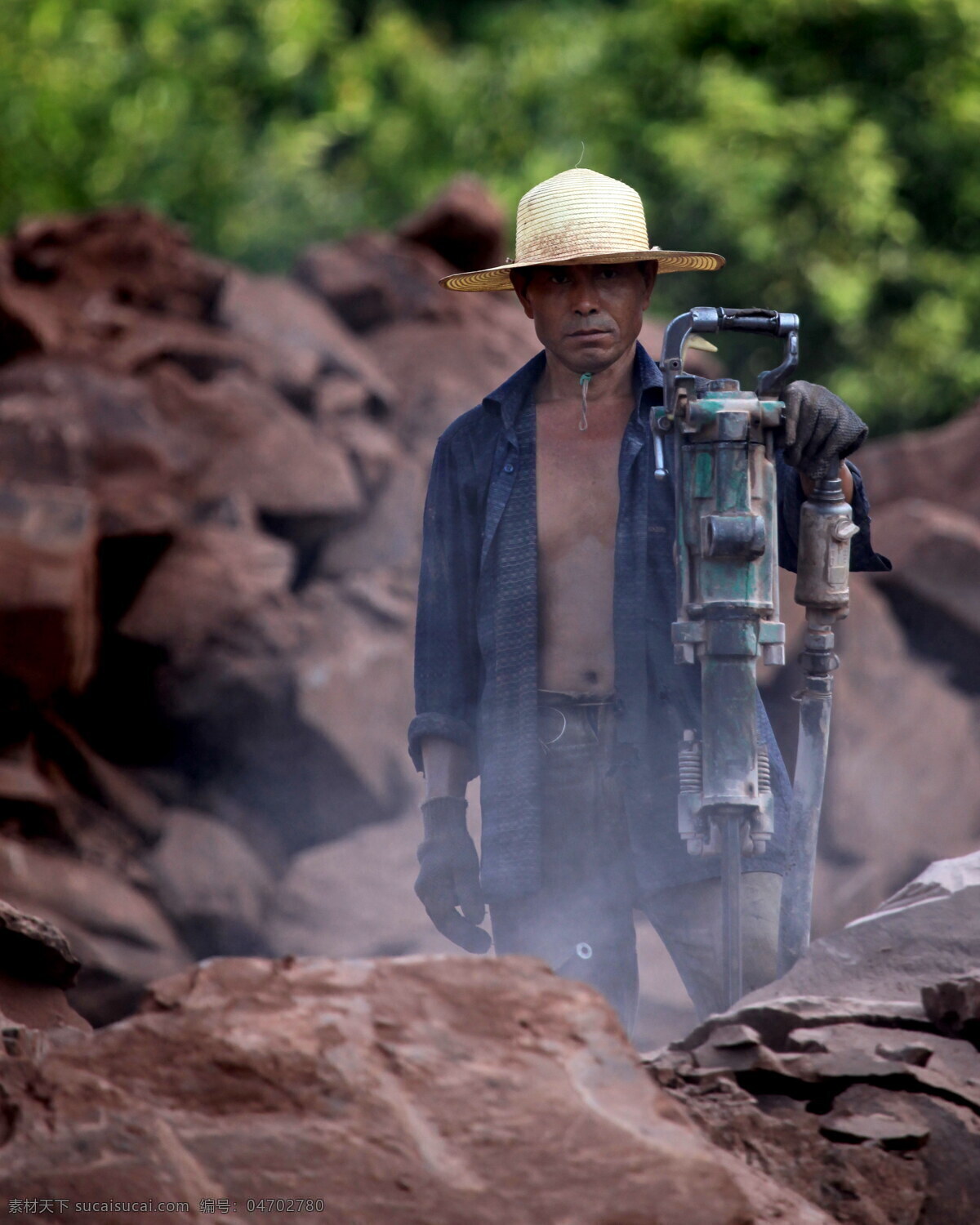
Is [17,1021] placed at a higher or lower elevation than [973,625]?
lower

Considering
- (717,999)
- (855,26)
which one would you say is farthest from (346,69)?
(717,999)

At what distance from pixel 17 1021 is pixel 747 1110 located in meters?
1.32

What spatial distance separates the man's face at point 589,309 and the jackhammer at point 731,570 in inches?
5.5

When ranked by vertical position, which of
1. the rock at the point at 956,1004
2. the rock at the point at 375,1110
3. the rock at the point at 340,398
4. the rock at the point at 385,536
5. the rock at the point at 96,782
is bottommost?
the rock at the point at 375,1110

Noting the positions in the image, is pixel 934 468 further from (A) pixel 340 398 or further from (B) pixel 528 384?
(B) pixel 528 384

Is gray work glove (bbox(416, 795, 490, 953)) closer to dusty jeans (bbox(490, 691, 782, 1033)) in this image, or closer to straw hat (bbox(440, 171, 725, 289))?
dusty jeans (bbox(490, 691, 782, 1033))

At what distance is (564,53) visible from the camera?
1212 cm

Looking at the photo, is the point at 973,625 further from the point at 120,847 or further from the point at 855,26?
the point at 855,26

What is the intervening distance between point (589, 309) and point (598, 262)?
0.09m

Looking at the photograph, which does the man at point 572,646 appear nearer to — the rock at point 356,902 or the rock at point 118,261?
the rock at point 356,902

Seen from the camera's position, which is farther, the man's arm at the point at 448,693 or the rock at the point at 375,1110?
the man's arm at the point at 448,693

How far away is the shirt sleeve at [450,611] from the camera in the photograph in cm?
313

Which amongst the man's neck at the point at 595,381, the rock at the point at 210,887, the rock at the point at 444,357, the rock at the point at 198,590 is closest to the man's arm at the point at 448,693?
the man's neck at the point at 595,381

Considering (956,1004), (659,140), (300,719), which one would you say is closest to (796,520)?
(956,1004)
